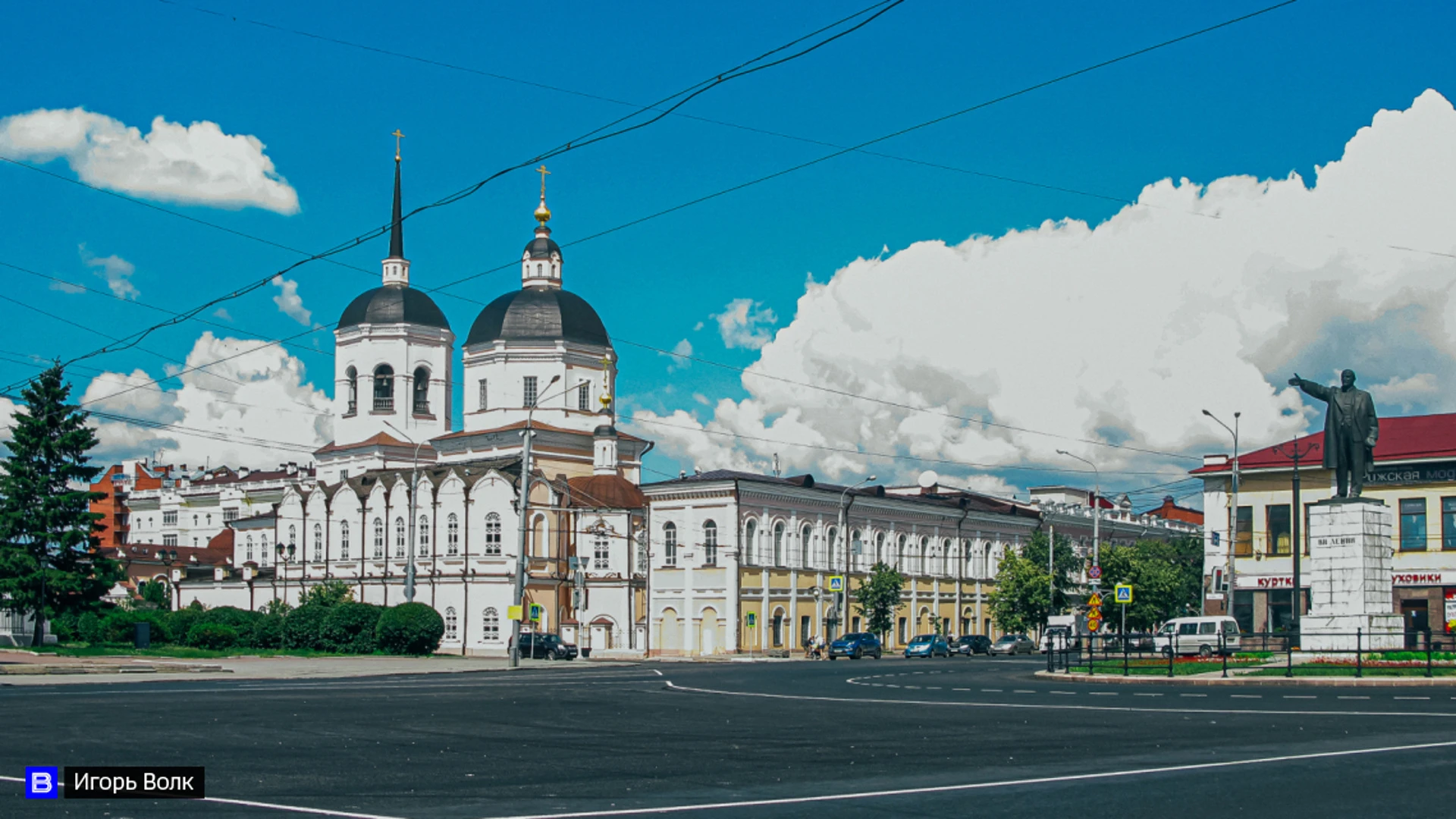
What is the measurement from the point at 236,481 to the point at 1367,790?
14238 cm

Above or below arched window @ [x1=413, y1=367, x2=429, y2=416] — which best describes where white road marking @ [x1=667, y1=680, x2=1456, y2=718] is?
below

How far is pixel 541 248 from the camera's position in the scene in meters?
89.4

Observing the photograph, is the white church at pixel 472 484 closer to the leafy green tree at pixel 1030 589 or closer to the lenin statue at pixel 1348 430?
the leafy green tree at pixel 1030 589

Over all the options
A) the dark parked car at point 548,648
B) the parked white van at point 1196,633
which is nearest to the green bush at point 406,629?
the dark parked car at point 548,648

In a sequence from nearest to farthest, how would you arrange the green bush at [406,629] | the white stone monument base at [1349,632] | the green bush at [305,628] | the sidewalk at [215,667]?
the white stone monument base at [1349,632] < the sidewalk at [215,667] < the green bush at [406,629] < the green bush at [305,628]

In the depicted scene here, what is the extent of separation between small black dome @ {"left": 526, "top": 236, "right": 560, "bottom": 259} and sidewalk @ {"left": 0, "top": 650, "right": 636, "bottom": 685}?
3822 cm

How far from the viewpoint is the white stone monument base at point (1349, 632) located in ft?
111

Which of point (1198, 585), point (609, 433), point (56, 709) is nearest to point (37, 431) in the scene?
point (609, 433)

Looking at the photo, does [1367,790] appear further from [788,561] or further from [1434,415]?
[788,561]

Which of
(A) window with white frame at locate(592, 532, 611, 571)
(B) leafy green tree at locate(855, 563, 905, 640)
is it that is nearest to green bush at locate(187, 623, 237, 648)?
(A) window with white frame at locate(592, 532, 611, 571)

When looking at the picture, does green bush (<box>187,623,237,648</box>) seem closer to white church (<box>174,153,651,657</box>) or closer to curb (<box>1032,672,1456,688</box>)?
white church (<box>174,153,651,657</box>)

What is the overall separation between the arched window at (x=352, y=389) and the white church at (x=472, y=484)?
4.6 inches

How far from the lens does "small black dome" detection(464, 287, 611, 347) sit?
281 ft

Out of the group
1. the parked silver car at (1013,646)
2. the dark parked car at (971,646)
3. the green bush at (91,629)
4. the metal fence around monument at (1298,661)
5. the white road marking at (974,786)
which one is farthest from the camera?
the parked silver car at (1013,646)
